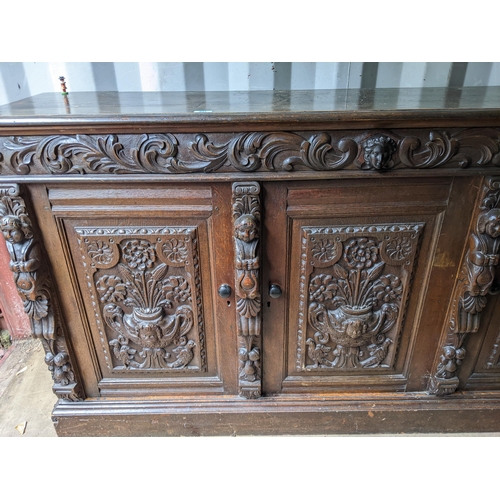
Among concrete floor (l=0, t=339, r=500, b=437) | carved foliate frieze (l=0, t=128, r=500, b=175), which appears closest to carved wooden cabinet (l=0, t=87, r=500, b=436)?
carved foliate frieze (l=0, t=128, r=500, b=175)

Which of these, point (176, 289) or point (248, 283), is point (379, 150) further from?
point (176, 289)

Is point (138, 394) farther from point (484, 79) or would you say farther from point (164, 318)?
point (484, 79)

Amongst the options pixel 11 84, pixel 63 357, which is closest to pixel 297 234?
pixel 63 357

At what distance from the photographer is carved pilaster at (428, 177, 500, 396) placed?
1.08 meters

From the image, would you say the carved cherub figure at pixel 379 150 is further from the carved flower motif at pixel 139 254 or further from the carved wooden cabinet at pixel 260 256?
the carved flower motif at pixel 139 254

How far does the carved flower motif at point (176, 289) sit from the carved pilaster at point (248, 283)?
0.54ft

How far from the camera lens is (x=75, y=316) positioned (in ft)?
4.11

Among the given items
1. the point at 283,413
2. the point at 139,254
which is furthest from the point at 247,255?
the point at 283,413

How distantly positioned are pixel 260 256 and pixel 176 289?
293 mm

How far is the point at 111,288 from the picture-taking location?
1211 millimetres

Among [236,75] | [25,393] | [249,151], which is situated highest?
[236,75]

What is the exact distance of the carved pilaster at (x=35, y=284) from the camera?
1.08m

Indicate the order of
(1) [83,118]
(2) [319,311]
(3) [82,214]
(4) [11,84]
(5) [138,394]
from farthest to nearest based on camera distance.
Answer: (4) [11,84], (5) [138,394], (2) [319,311], (3) [82,214], (1) [83,118]

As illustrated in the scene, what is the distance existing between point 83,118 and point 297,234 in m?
0.67
